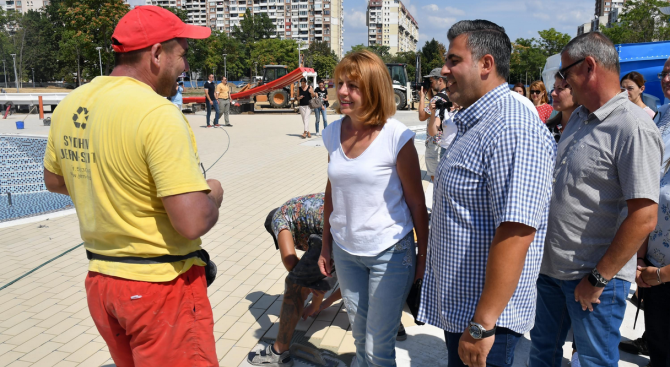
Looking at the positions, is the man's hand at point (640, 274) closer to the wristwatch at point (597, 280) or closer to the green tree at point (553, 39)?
the wristwatch at point (597, 280)

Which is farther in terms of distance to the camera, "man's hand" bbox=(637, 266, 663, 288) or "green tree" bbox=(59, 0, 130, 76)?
"green tree" bbox=(59, 0, 130, 76)

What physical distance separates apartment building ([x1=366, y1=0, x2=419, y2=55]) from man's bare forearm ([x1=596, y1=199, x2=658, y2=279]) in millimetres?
156092

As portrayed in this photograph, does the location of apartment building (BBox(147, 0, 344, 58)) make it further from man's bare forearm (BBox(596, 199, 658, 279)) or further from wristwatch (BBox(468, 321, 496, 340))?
wristwatch (BBox(468, 321, 496, 340))

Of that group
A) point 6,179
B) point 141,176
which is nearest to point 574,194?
point 141,176

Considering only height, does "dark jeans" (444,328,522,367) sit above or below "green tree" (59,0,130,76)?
below

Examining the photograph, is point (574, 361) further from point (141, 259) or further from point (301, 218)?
point (141, 259)

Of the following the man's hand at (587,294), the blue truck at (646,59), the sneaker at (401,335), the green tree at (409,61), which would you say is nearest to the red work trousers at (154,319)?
the man's hand at (587,294)

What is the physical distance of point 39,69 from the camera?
80.6 metres

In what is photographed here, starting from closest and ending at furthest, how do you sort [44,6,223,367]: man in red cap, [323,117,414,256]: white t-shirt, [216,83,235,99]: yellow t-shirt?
1. [44,6,223,367]: man in red cap
2. [323,117,414,256]: white t-shirt
3. [216,83,235,99]: yellow t-shirt

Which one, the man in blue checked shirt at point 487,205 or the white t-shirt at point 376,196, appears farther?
the white t-shirt at point 376,196

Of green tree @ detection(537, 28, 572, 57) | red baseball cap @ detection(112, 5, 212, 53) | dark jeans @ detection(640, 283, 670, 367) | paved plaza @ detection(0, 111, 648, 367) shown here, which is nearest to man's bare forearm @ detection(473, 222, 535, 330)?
red baseball cap @ detection(112, 5, 212, 53)

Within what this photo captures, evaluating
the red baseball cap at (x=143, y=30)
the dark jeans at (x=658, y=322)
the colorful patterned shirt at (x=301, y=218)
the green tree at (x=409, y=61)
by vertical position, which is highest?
the green tree at (x=409, y=61)

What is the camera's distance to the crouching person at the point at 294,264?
3.08 meters

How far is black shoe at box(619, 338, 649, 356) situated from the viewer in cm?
323
